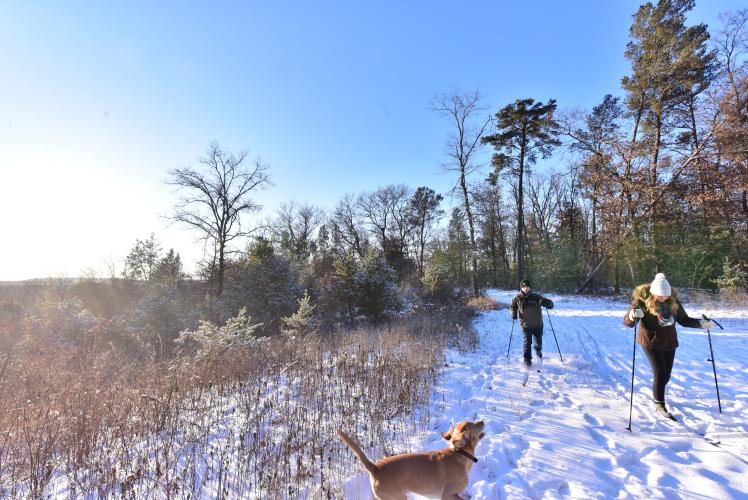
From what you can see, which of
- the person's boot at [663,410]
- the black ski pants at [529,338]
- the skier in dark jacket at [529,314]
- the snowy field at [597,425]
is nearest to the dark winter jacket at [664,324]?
the person's boot at [663,410]

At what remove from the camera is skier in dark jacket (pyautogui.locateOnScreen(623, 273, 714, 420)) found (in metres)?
4.28

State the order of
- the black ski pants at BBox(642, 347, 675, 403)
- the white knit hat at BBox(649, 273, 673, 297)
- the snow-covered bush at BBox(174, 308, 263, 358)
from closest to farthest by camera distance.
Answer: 1. the white knit hat at BBox(649, 273, 673, 297)
2. the black ski pants at BBox(642, 347, 675, 403)
3. the snow-covered bush at BBox(174, 308, 263, 358)

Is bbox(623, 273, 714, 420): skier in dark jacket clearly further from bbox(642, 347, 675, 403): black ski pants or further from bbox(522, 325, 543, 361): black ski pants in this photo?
bbox(522, 325, 543, 361): black ski pants

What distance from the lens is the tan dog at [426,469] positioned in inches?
90.0

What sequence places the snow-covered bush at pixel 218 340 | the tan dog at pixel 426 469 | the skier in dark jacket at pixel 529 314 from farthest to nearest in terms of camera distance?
the snow-covered bush at pixel 218 340 → the skier in dark jacket at pixel 529 314 → the tan dog at pixel 426 469

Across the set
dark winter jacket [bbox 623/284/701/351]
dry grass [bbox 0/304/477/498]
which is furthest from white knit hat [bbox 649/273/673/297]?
dry grass [bbox 0/304/477/498]

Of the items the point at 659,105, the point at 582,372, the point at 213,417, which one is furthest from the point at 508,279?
the point at 213,417

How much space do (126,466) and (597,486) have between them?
4.44 m

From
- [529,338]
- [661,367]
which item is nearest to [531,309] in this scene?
[529,338]

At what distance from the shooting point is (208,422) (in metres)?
4.23

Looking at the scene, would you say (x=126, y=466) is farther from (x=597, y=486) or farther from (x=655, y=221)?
(x=655, y=221)

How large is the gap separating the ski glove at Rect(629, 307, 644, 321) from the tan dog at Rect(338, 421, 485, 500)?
313cm

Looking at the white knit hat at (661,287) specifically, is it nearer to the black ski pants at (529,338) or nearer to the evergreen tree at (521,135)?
the black ski pants at (529,338)

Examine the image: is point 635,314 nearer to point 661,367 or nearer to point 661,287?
point 661,287
